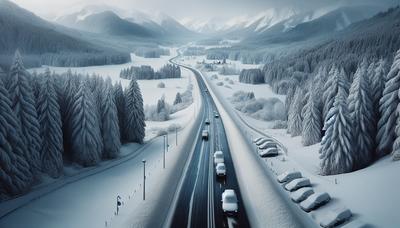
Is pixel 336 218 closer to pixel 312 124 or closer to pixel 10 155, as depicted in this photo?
pixel 312 124

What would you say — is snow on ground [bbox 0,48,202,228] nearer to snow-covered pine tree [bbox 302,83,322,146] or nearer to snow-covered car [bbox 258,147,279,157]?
snow-covered car [bbox 258,147,279,157]

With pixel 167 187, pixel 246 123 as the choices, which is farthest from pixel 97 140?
pixel 246 123

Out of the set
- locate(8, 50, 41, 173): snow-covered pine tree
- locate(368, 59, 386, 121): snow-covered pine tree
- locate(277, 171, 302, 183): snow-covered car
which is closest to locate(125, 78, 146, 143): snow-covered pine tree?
locate(8, 50, 41, 173): snow-covered pine tree

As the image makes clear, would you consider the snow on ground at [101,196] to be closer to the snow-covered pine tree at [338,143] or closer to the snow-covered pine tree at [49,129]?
the snow-covered pine tree at [49,129]

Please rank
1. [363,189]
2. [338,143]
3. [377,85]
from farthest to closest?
[377,85]
[338,143]
[363,189]

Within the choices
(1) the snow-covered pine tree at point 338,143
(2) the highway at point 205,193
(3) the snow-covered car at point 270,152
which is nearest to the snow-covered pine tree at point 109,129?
(2) the highway at point 205,193

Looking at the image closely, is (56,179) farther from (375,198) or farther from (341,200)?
(375,198)

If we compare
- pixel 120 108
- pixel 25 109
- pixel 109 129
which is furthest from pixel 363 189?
pixel 120 108
